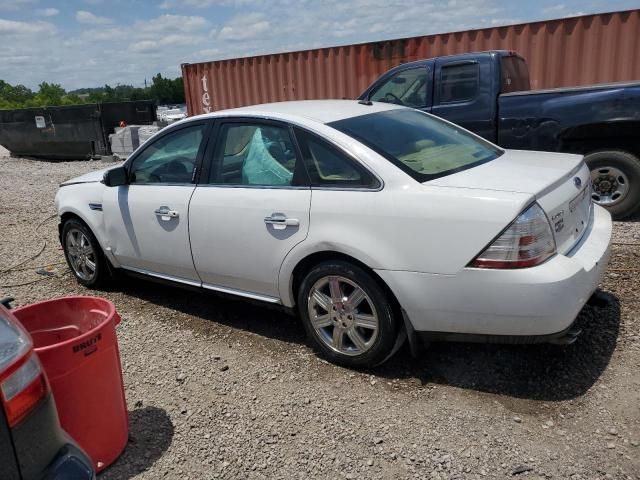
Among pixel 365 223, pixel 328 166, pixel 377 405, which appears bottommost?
pixel 377 405

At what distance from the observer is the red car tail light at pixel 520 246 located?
285 centimetres

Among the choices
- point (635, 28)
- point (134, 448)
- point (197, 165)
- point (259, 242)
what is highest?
point (635, 28)

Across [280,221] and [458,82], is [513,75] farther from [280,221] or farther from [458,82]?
[280,221]

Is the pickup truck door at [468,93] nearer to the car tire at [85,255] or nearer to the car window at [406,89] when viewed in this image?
the car window at [406,89]

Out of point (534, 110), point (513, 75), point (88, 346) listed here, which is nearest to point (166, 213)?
point (88, 346)

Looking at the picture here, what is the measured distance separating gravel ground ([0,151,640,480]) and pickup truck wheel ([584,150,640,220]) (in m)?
1.81

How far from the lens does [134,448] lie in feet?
9.81

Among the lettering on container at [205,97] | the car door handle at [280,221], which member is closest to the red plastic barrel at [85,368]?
the car door handle at [280,221]

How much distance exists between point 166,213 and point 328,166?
137cm

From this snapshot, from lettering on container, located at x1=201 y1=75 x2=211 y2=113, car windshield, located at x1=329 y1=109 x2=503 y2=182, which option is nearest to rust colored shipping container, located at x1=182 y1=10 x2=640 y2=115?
lettering on container, located at x1=201 y1=75 x2=211 y2=113

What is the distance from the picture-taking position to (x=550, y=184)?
3.12m

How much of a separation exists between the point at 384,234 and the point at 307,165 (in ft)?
2.43

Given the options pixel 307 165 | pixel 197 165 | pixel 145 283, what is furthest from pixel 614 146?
pixel 145 283

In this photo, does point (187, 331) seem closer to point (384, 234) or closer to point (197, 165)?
point (197, 165)
